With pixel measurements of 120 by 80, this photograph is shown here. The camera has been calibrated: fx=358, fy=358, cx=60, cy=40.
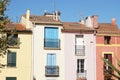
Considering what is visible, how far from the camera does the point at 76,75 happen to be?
132 feet

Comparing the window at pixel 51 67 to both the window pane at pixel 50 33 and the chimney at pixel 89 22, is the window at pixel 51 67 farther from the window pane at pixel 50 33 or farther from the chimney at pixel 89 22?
the chimney at pixel 89 22

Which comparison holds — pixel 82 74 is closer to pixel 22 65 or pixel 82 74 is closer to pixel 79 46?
pixel 79 46

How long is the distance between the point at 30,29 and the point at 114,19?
41.8 feet

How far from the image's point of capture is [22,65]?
38938 mm

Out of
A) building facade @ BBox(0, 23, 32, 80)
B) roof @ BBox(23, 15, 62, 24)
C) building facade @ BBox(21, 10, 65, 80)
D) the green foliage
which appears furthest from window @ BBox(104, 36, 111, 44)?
the green foliage

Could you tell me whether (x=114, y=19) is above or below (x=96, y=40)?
above

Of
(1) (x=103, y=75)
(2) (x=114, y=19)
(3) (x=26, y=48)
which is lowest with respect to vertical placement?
(1) (x=103, y=75)

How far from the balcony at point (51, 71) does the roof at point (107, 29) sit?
678 cm

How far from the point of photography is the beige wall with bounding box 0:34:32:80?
38688 millimetres

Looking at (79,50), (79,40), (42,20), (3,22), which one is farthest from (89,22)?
(3,22)

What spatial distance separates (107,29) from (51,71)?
928cm

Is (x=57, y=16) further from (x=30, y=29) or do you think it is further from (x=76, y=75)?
(x=76, y=75)

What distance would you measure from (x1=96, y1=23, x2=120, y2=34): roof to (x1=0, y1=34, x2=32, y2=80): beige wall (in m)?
8.78

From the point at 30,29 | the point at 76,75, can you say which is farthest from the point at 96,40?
the point at 30,29
